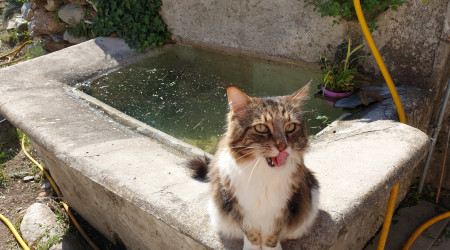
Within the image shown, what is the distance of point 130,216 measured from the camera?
2.51m

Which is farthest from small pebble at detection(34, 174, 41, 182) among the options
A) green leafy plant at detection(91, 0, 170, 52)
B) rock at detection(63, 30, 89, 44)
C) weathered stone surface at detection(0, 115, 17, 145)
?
rock at detection(63, 30, 89, 44)

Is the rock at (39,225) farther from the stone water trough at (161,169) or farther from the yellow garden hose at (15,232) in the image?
the stone water trough at (161,169)

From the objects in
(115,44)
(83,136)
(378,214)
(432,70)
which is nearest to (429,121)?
(432,70)

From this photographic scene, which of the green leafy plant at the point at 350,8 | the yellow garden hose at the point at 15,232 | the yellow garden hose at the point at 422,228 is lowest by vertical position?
the yellow garden hose at the point at 15,232

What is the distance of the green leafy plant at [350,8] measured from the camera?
3.01m

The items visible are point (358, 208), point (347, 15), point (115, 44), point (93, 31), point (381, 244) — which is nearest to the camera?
point (358, 208)

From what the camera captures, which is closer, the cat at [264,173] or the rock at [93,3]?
the cat at [264,173]

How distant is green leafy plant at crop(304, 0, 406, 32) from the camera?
9.89 feet

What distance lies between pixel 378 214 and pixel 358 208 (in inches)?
43.8

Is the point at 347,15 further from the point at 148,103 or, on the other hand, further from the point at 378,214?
the point at 148,103

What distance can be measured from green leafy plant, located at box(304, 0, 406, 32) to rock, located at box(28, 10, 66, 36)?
4438mm

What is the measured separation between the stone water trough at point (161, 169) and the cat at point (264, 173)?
0.54 feet

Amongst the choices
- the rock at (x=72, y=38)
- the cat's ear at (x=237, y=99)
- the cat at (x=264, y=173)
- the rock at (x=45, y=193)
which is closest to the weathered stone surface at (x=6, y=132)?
the rock at (x=45, y=193)

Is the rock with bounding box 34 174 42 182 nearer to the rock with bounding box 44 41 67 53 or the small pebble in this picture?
the small pebble
